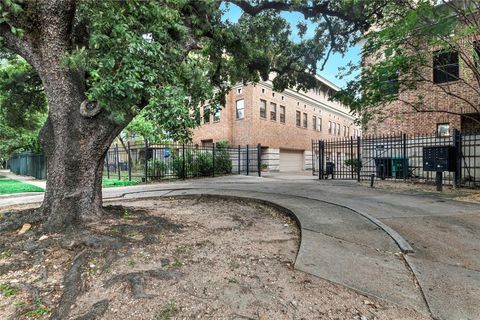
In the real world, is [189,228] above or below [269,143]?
below

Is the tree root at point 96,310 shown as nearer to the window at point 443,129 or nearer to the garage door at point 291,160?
the window at point 443,129

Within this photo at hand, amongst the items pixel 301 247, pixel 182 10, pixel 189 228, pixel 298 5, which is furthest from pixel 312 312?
pixel 298 5

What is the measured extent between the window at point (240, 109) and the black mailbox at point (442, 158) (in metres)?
14.5

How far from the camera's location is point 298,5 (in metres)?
7.72

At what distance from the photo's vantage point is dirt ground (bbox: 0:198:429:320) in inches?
95.3

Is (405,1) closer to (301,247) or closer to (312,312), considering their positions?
(301,247)

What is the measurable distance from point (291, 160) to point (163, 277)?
79.9ft

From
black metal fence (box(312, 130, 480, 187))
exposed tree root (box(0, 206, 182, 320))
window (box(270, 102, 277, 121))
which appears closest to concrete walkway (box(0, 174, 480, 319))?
exposed tree root (box(0, 206, 182, 320))

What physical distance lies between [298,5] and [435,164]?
659 centimetres

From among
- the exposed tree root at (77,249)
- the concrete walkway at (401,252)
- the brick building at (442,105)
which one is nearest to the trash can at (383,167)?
the brick building at (442,105)

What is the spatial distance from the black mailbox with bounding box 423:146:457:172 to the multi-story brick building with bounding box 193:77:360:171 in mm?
10105

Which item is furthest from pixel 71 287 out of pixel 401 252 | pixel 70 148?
pixel 401 252

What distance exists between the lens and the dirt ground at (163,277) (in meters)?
2.42

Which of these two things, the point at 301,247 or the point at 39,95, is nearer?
the point at 301,247
